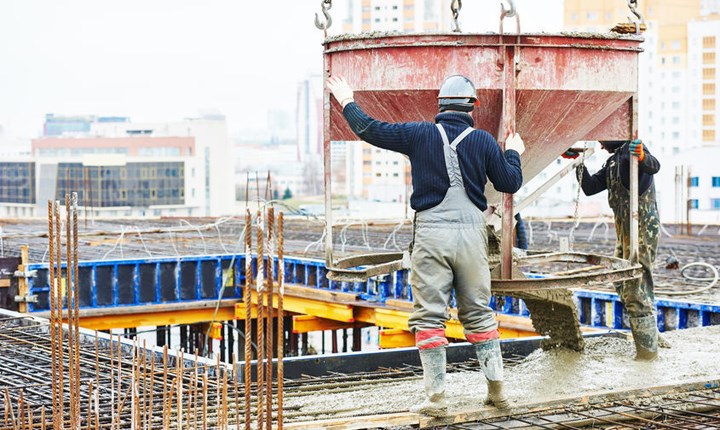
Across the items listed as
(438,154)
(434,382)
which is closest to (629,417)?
(434,382)

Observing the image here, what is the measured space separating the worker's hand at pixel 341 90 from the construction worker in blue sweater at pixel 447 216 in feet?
0.74

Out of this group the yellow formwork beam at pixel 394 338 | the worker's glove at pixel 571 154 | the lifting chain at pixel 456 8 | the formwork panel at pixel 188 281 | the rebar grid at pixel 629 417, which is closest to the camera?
the rebar grid at pixel 629 417

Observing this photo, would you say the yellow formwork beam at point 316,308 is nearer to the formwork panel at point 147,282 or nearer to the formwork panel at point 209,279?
the formwork panel at point 209,279

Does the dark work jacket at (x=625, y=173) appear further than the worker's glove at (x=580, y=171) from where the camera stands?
No

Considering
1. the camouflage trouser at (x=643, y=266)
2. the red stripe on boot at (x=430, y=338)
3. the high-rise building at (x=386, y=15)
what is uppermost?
the high-rise building at (x=386, y=15)

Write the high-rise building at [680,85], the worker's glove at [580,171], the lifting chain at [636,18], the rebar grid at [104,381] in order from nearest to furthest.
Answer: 1. the rebar grid at [104,381]
2. the lifting chain at [636,18]
3. the worker's glove at [580,171]
4. the high-rise building at [680,85]

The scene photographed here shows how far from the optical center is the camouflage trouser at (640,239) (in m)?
8.24

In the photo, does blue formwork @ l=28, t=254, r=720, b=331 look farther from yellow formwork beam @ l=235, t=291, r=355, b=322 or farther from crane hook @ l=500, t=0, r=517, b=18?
crane hook @ l=500, t=0, r=517, b=18

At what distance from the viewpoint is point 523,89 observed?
7.05m

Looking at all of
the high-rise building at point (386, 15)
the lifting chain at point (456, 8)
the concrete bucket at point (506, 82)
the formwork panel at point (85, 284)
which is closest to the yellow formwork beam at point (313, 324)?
the formwork panel at point (85, 284)

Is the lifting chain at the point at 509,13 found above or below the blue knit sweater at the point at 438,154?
above

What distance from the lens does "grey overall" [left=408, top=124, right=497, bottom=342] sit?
20.6 ft

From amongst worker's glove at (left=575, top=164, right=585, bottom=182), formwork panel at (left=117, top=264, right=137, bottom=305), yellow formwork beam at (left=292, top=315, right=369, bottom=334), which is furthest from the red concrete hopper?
formwork panel at (left=117, top=264, right=137, bottom=305)

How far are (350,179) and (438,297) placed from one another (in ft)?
345
